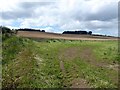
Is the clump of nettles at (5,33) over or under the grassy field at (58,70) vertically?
over

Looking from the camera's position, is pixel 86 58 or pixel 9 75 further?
pixel 86 58

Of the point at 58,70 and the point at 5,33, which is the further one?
the point at 5,33

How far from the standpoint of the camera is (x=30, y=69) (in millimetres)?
21453

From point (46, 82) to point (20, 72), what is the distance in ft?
7.78

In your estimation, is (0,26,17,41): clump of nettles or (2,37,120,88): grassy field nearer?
(2,37,120,88): grassy field

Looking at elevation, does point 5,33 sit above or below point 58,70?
above

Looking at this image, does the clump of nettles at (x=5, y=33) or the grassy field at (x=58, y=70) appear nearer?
the grassy field at (x=58, y=70)

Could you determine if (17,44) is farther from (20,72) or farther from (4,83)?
(4,83)

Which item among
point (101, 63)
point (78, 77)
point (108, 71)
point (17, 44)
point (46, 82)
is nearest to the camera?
point (46, 82)

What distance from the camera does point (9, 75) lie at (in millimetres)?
20203

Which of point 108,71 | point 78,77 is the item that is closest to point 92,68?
point 108,71

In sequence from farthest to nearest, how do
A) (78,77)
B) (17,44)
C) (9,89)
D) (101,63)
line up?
1. (17,44)
2. (101,63)
3. (78,77)
4. (9,89)

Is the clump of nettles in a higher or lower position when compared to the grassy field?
higher

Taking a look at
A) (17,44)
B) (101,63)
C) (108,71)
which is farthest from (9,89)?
(17,44)
